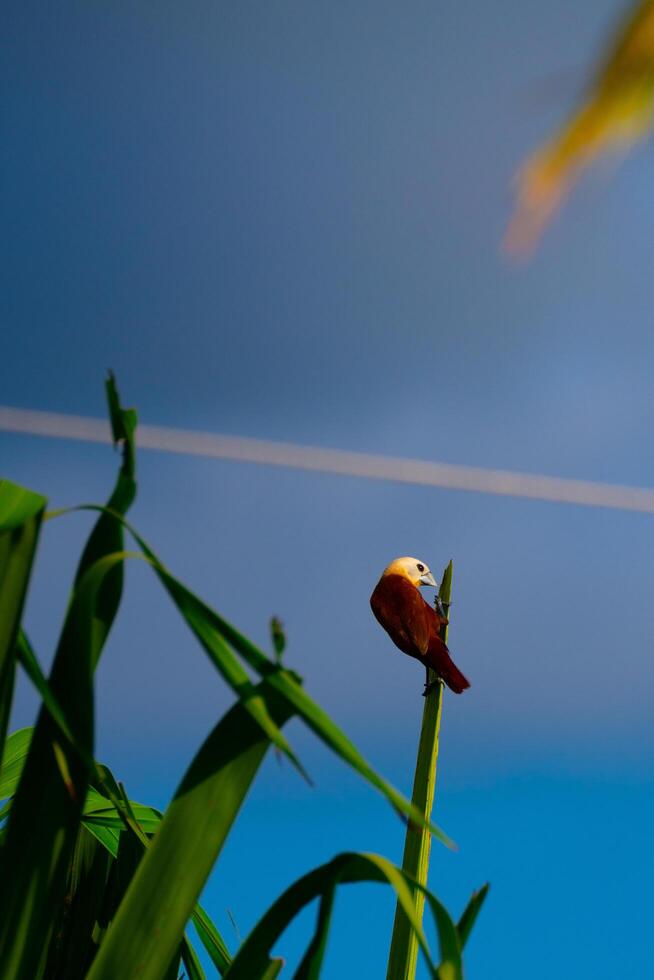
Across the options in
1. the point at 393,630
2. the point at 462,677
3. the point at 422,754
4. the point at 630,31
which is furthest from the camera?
Result: the point at 630,31

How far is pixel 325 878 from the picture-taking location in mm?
378

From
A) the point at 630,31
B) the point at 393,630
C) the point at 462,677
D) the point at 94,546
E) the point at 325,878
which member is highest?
the point at 630,31

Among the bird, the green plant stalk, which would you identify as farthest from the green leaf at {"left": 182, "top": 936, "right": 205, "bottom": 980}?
the bird

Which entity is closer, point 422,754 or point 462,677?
point 422,754

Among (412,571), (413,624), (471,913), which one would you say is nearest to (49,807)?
(471,913)

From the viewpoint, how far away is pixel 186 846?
360 millimetres

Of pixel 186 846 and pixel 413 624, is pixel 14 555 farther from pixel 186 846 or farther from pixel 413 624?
pixel 413 624

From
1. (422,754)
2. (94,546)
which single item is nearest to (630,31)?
(422,754)

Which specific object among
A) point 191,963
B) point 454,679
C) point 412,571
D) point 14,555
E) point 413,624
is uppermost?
point 412,571

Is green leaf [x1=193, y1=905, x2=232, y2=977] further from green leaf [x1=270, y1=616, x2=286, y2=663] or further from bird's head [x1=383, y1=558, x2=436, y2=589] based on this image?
bird's head [x1=383, y1=558, x2=436, y2=589]

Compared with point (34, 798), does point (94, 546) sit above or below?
above

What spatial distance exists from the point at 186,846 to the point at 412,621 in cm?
68

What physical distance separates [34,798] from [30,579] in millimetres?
93

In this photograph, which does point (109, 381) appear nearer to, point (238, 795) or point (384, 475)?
point (238, 795)
